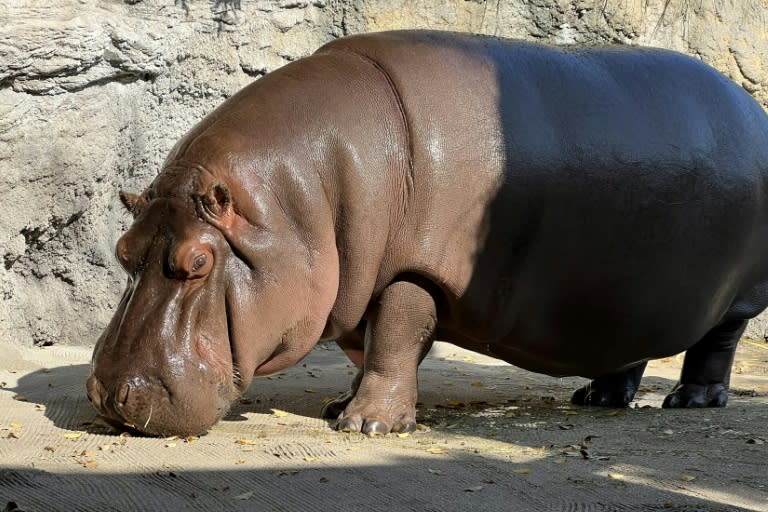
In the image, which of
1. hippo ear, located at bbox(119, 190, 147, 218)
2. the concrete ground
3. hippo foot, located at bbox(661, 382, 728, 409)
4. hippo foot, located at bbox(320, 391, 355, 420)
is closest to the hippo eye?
hippo ear, located at bbox(119, 190, 147, 218)

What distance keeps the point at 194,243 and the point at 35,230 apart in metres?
3.57

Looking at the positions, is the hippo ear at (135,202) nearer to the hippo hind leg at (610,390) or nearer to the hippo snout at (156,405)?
the hippo snout at (156,405)

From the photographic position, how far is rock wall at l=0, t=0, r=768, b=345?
7406 mm

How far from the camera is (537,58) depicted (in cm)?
546

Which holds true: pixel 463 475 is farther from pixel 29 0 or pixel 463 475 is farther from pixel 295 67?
pixel 29 0

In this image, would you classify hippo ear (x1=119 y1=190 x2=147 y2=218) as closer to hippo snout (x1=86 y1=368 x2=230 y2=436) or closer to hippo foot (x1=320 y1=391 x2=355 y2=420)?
hippo snout (x1=86 y1=368 x2=230 y2=436)

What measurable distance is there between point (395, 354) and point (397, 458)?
0.88 metres

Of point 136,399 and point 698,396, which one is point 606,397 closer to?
point 698,396

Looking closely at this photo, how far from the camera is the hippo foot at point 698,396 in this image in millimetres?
6184

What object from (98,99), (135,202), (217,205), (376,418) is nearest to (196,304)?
(217,205)

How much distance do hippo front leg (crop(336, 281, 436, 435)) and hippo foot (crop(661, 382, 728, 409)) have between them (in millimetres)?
1935

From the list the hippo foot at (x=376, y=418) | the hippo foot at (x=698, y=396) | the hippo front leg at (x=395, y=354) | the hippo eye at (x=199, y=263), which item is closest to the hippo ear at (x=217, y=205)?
the hippo eye at (x=199, y=263)

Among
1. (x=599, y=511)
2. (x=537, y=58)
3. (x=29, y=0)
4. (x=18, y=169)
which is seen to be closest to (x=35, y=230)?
(x=18, y=169)

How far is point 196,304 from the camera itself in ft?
14.7
